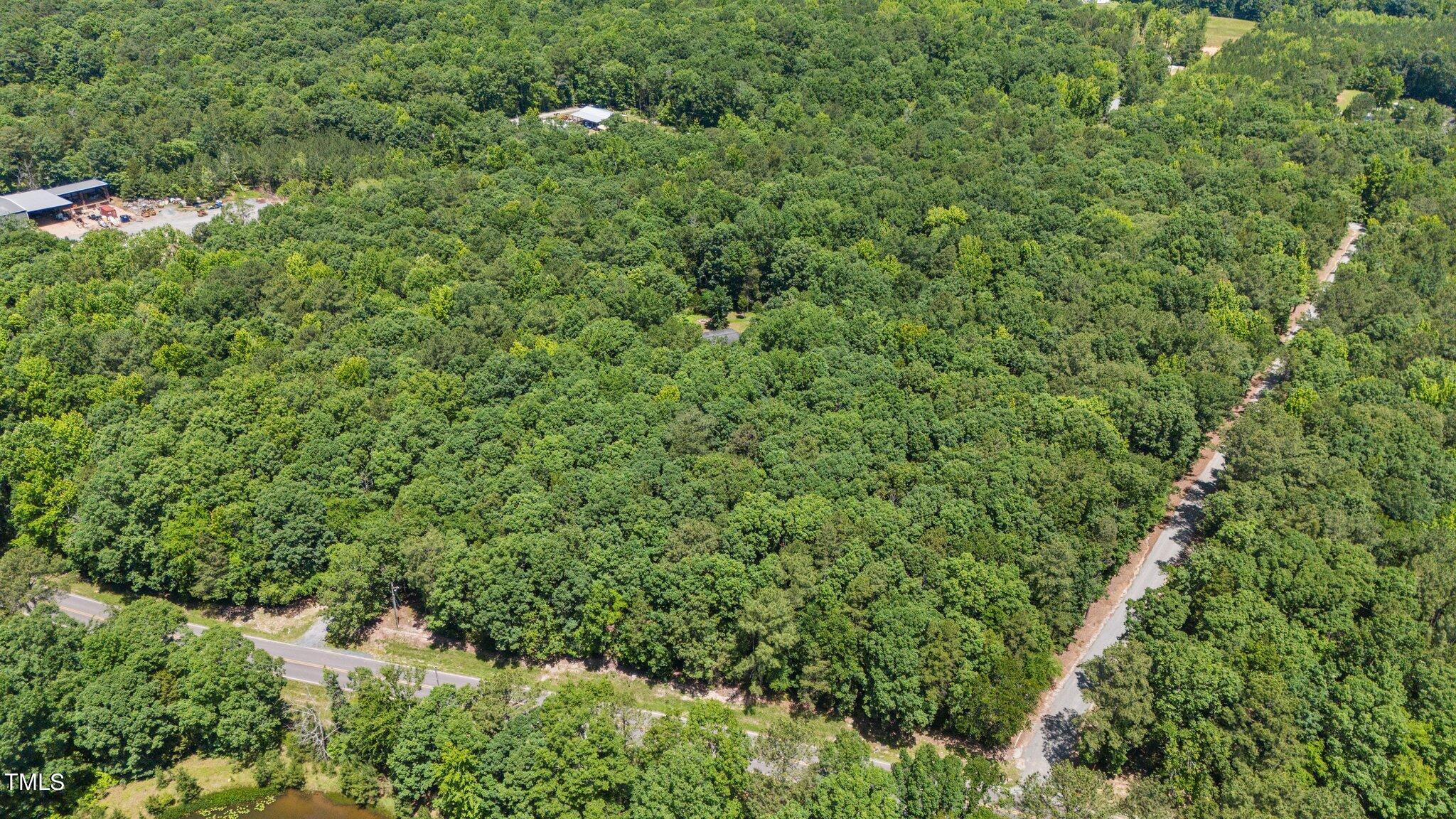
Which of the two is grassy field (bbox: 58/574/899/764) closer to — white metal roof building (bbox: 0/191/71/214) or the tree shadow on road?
the tree shadow on road

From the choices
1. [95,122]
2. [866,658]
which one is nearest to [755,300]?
[866,658]

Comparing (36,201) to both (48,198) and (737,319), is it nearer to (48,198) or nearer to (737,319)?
(48,198)

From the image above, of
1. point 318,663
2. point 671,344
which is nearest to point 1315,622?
point 671,344

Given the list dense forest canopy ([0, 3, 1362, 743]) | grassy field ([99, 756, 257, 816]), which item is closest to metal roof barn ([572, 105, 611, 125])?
dense forest canopy ([0, 3, 1362, 743])

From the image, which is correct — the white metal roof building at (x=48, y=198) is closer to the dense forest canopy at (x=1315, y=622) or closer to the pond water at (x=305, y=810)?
the pond water at (x=305, y=810)

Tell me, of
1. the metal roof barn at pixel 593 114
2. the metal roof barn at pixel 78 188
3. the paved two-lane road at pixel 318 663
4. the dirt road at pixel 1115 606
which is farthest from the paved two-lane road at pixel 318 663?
the metal roof barn at pixel 593 114

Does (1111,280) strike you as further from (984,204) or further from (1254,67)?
(1254,67)
